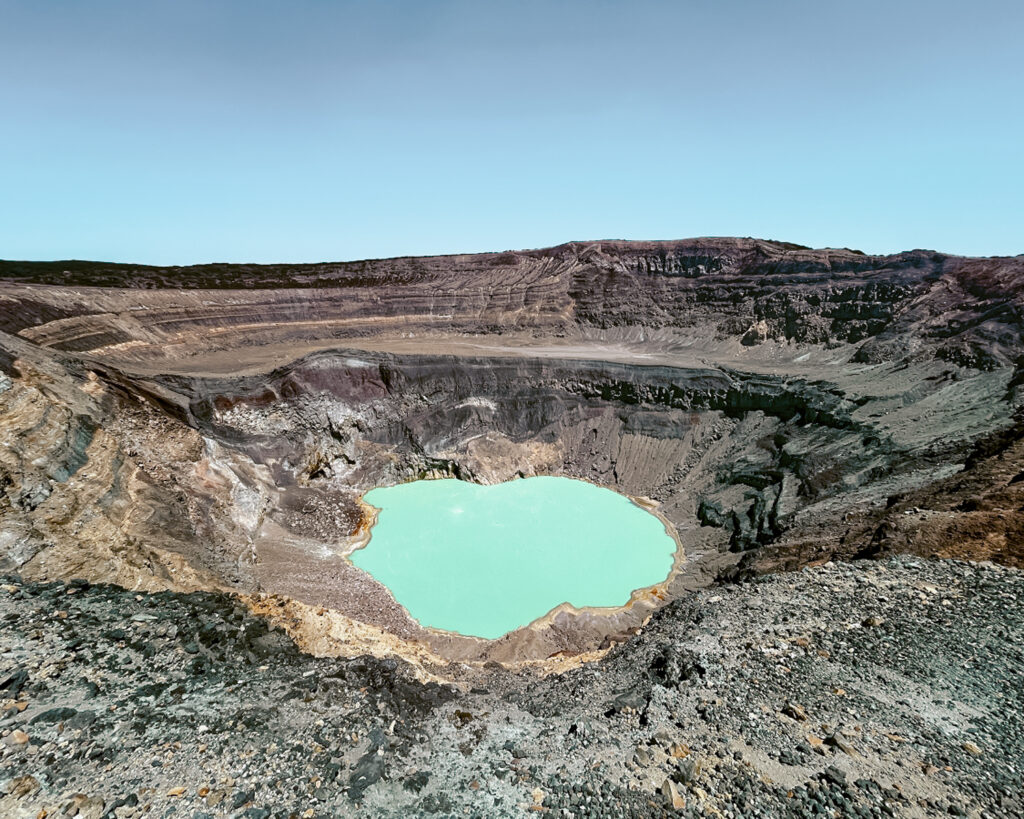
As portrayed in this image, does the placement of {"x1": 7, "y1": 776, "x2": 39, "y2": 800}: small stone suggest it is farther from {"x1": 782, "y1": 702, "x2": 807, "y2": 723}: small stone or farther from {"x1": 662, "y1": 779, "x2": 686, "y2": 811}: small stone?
{"x1": 782, "y1": 702, "x2": 807, "y2": 723}: small stone

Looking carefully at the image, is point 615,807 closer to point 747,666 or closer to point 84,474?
point 747,666

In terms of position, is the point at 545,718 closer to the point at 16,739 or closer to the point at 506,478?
the point at 16,739

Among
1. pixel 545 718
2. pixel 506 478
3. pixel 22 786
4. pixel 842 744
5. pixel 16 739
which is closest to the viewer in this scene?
pixel 22 786

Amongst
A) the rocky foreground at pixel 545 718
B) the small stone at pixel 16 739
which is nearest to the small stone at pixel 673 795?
the rocky foreground at pixel 545 718

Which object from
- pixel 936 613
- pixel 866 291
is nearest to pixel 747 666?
pixel 936 613

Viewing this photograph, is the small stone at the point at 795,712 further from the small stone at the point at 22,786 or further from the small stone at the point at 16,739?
the small stone at the point at 16,739

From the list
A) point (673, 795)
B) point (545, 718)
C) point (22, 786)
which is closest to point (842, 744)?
point (673, 795)
